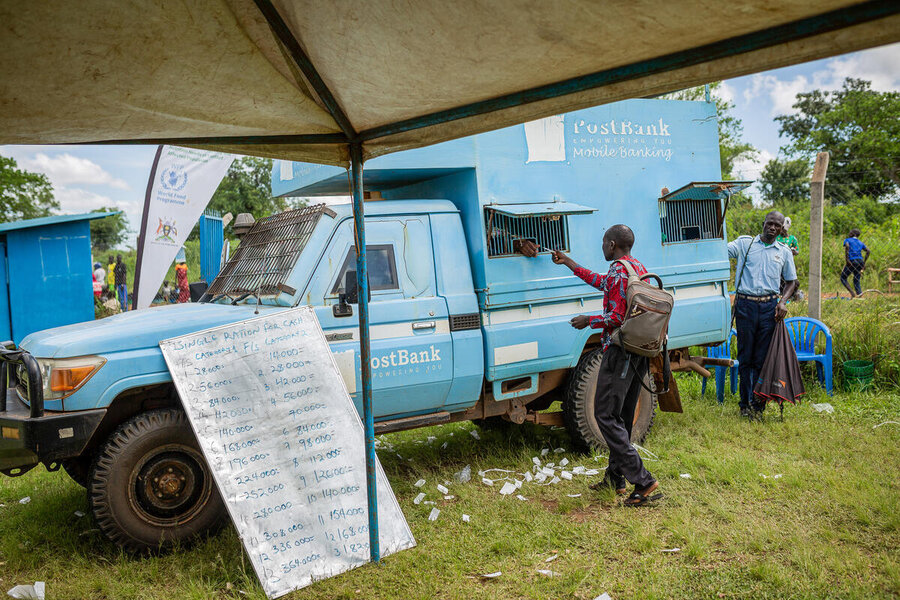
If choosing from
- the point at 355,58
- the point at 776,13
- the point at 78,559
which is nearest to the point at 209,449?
the point at 78,559

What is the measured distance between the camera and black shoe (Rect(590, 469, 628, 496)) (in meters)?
4.55

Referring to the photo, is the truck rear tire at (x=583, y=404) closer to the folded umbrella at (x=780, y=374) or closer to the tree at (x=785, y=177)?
the folded umbrella at (x=780, y=374)

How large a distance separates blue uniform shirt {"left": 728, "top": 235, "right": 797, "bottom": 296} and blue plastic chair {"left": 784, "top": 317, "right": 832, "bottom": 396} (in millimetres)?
962

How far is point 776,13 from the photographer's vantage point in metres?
1.81

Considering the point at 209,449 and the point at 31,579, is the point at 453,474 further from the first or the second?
the point at 31,579

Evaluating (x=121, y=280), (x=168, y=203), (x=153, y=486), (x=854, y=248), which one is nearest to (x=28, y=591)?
(x=153, y=486)

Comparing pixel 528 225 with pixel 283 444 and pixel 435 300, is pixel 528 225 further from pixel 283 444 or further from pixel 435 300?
pixel 283 444

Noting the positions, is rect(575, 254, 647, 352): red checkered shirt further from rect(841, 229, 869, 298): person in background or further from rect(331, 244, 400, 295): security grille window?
rect(841, 229, 869, 298): person in background

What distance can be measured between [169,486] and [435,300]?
6.85 ft

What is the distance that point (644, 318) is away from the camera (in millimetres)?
4168

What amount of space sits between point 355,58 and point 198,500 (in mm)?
2866

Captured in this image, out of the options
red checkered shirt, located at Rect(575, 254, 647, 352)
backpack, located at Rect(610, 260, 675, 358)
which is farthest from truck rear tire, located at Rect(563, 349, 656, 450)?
backpack, located at Rect(610, 260, 675, 358)

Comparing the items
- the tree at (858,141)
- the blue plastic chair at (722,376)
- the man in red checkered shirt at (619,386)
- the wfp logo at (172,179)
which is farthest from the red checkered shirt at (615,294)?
the tree at (858,141)

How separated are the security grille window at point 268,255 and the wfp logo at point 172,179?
411 centimetres
